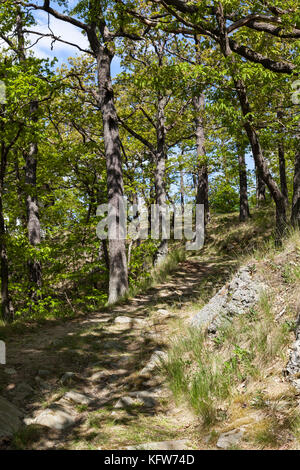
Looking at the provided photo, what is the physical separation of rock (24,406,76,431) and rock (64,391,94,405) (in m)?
0.31

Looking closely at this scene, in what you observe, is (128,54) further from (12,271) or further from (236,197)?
(236,197)

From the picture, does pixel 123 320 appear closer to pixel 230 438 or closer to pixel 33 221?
pixel 230 438

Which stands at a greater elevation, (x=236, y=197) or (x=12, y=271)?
(x=236, y=197)

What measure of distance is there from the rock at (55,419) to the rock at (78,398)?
0.31 meters

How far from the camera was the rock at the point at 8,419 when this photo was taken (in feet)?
9.59

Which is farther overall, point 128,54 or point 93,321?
point 128,54

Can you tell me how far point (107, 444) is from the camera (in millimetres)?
2799

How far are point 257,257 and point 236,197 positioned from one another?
24.0 meters

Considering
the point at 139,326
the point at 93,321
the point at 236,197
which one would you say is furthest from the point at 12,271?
the point at 236,197

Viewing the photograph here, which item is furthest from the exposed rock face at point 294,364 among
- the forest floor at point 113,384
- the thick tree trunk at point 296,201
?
the thick tree trunk at point 296,201

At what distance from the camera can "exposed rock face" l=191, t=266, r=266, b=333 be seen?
4457mm

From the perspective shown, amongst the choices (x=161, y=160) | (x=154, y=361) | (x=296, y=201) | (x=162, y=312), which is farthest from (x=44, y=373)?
(x=161, y=160)

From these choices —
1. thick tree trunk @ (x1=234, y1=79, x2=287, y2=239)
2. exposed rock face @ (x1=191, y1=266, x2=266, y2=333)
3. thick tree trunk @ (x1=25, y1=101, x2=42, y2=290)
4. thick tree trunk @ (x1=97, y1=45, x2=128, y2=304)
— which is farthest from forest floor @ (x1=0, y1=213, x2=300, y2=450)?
thick tree trunk @ (x1=25, y1=101, x2=42, y2=290)
